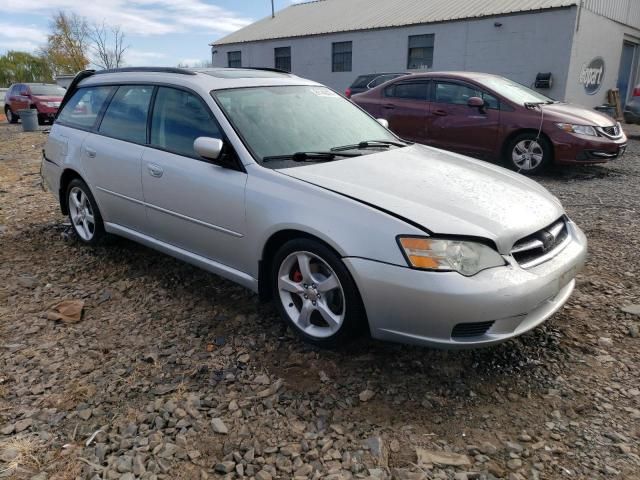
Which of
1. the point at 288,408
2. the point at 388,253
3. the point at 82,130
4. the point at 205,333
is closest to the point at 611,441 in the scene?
the point at 388,253

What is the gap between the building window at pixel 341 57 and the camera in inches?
861

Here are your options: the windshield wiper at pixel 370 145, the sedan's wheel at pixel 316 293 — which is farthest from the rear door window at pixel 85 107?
the sedan's wheel at pixel 316 293

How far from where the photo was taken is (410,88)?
→ 8742 millimetres

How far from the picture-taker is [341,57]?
72.7 feet

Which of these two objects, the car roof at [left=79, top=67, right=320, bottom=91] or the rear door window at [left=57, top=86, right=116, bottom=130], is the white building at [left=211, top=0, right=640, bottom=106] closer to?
the car roof at [left=79, top=67, right=320, bottom=91]

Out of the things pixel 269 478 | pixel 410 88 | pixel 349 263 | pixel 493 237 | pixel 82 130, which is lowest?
pixel 269 478

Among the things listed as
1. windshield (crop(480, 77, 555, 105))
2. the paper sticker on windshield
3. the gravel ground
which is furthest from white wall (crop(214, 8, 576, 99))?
the paper sticker on windshield

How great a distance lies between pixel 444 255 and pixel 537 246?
62 centimetres

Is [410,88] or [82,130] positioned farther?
[410,88]

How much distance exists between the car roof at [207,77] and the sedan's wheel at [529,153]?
4.63 metres

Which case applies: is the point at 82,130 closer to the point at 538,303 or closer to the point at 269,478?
the point at 269,478

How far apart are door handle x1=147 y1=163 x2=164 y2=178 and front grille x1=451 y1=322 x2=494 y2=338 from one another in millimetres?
2288

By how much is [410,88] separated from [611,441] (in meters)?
7.37

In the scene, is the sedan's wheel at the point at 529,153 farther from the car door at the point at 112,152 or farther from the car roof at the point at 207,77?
the car door at the point at 112,152
